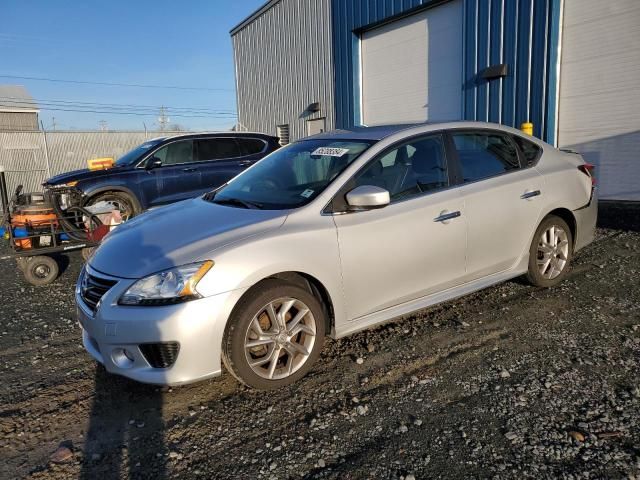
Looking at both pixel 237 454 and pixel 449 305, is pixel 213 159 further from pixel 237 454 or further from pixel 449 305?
pixel 237 454

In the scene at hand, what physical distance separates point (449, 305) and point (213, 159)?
586 cm

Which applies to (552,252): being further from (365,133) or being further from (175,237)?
(175,237)

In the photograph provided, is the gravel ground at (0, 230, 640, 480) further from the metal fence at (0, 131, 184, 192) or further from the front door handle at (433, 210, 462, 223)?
the metal fence at (0, 131, 184, 192)

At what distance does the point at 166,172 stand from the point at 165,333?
623 centimetres

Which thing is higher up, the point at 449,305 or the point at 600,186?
the point at 600,186

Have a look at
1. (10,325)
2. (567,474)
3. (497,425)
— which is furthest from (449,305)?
(10,325)

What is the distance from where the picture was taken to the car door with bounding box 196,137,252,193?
350 inches

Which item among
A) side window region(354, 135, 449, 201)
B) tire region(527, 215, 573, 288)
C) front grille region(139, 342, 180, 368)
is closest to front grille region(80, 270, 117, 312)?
front grille region(139, 342, 180, 368)

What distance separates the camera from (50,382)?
11.6ft

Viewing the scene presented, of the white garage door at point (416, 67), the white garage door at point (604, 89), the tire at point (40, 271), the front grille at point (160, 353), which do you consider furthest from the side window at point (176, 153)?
the white garage door at point (604, 89)

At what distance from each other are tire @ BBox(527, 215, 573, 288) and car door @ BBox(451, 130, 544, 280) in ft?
0.68

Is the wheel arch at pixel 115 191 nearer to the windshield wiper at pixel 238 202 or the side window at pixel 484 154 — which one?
the windshield wiper at pixel 238 202

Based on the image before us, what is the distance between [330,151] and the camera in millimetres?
3947

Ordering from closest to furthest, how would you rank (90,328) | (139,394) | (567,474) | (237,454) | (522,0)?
(567,474) < (237,454) < (90,328) < (139,394) < (522,0)
